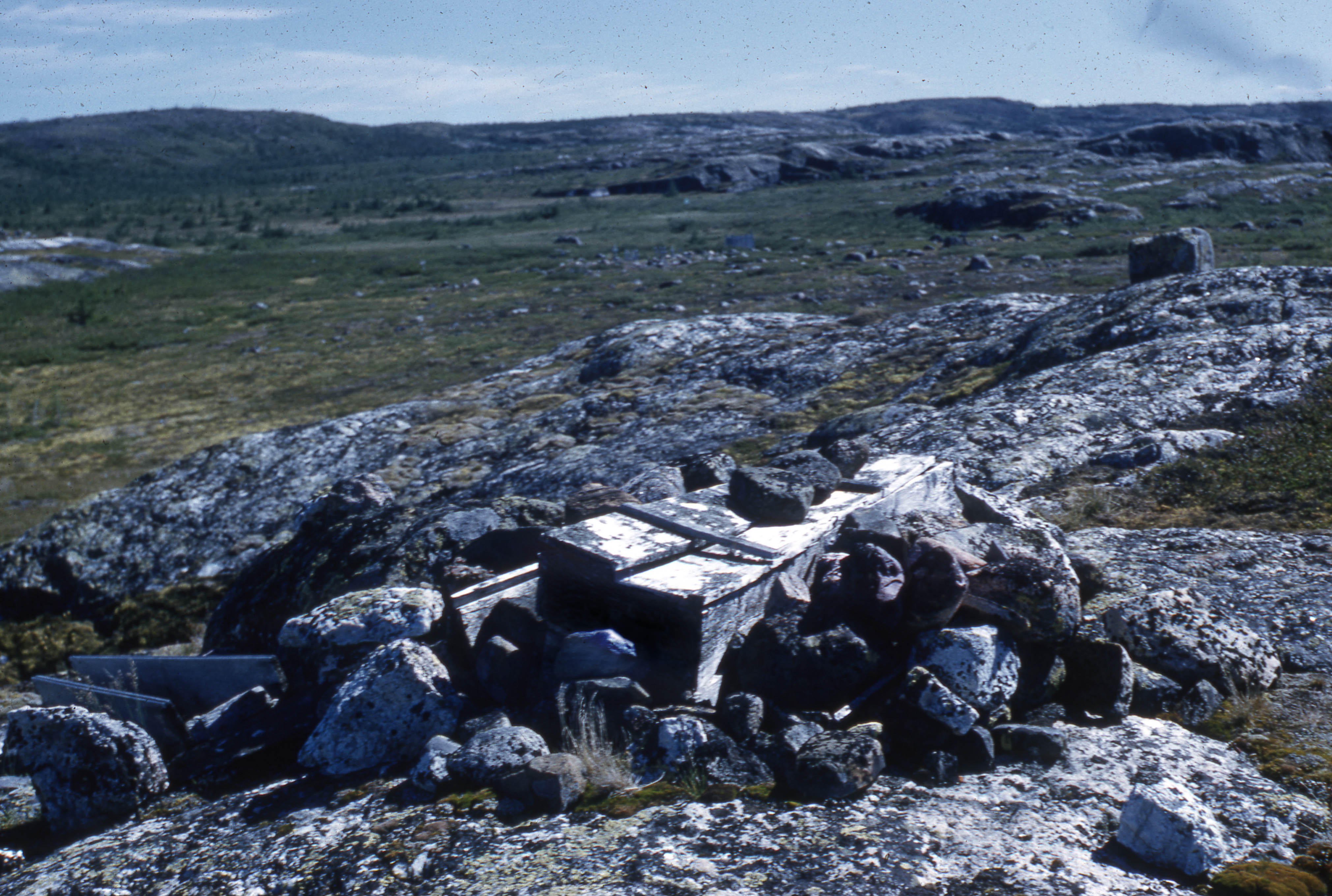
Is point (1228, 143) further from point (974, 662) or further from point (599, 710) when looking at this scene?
point (599, 710)

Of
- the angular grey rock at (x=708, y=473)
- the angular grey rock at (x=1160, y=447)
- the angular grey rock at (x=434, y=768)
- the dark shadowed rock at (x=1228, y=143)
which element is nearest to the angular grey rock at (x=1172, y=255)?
the angular grey rock at (x=1160, y=447)

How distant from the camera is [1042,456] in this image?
19.2ft

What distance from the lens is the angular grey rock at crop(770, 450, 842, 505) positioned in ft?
13.8

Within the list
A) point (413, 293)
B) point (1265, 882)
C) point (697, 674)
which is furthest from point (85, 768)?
point (413, 293)

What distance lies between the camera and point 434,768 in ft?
9.89

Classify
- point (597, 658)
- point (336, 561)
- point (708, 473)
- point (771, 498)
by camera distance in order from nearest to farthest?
point (597, 658) < point (771, 498) < point (708, 473) < point (336, 561)

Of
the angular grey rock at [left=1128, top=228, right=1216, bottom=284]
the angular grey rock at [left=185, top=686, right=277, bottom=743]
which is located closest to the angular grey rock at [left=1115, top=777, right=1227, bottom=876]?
the angular grey rock at [left=185, top=686, right=277, bottom=743]

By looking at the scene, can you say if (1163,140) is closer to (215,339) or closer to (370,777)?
(215,339)

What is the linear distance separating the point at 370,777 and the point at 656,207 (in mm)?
48874

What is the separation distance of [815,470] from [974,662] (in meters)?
1.34

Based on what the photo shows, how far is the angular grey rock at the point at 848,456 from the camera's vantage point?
15.4 ft

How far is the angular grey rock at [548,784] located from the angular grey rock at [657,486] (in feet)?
5.18

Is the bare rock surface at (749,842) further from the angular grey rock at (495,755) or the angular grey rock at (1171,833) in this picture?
the angular grey rock at (495,755)

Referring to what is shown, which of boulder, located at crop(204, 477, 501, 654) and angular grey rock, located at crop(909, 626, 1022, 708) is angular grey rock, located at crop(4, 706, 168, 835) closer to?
boulder, located at crop(204, 477, 501, 654)
